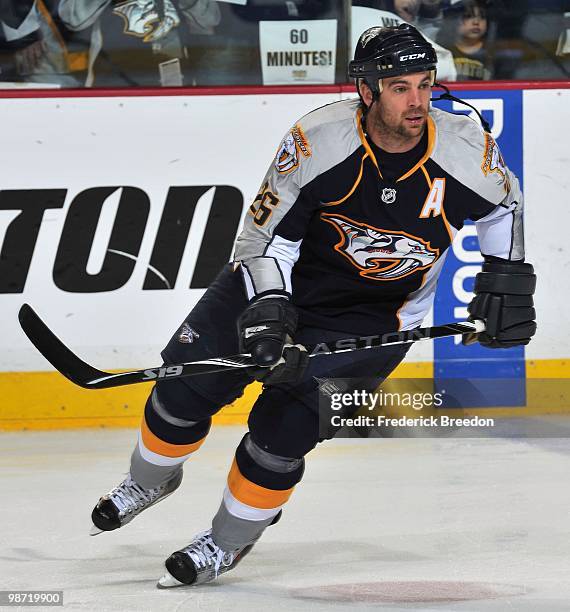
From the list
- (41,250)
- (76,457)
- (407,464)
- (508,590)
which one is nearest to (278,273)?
(508,590)

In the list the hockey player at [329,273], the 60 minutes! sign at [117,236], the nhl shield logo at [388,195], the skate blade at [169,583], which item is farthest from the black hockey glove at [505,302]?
the 60 minutes! sign at [117,236]

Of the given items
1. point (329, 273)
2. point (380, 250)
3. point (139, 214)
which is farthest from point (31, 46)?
point (380, 250)

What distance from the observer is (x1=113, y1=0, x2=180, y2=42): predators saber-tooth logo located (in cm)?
419

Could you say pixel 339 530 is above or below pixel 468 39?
below

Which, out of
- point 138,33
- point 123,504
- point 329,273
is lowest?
point 123,504

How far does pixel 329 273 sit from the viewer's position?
8.70ft

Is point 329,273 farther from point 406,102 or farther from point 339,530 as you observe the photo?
point 339,530

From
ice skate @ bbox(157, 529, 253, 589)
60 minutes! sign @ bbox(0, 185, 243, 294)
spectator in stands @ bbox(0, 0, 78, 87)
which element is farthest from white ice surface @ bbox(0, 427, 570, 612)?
spectator in stands @ bbox(0, 0, 78, 87)

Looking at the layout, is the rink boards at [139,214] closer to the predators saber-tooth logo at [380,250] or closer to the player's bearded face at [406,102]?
the predators saber-tooth logo at [380,250]

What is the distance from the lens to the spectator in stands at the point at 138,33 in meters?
4.18

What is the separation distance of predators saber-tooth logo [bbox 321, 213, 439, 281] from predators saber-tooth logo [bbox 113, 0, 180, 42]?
189 centimetres

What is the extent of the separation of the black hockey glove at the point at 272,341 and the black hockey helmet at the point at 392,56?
473 millimetres

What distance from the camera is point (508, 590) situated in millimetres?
2426

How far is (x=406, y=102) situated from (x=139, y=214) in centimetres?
188
